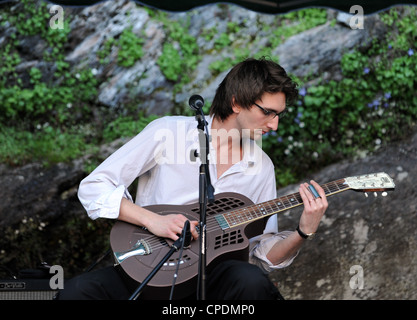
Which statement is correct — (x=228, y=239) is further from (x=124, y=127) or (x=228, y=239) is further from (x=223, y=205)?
(x=124, y=127)

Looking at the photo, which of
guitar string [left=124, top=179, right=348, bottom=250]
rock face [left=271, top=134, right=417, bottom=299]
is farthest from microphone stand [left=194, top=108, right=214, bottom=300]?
rock face [left=271, top=134, right=417, bottom=299]

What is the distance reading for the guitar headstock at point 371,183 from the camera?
9.50 feet

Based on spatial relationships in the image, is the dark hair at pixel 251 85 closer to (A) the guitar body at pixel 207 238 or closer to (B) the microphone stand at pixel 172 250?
(A) the guitar body at pixel 207 238

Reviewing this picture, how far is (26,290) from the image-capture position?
2.90m

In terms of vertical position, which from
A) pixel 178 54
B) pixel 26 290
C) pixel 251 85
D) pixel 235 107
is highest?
pixel 251 85

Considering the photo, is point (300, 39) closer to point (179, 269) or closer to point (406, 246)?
point (406, 246)

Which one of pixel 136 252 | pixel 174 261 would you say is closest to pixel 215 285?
pixel 174 261

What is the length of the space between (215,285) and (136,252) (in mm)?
400

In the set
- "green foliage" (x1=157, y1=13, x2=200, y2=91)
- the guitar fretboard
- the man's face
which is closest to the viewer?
the guitar fretboard

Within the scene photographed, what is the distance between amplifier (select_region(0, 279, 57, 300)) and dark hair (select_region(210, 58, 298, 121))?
4.32 feet

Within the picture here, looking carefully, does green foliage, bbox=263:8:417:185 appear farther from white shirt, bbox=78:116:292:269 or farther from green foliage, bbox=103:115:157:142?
white shirt, bbox=78:116:292:269

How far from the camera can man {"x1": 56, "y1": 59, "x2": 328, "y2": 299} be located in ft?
8.76

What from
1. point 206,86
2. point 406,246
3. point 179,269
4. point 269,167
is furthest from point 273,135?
point 179,269

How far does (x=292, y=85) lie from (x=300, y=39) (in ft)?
8.73
